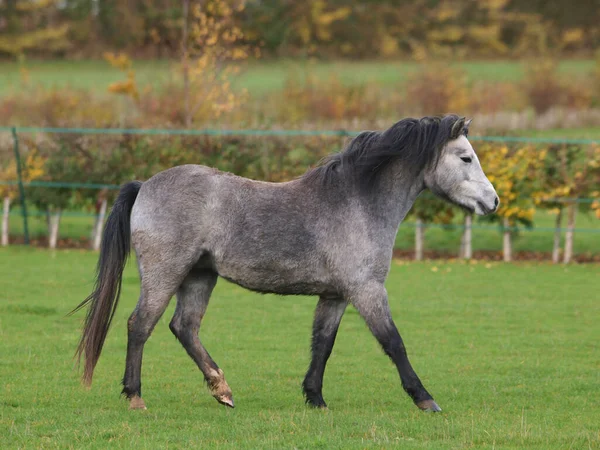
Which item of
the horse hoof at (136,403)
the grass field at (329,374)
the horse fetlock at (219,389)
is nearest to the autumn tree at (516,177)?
the grass field at (329,374)

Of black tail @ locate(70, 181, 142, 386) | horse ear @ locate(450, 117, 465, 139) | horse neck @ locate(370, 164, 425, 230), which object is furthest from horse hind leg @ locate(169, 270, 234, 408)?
horse ear @ locate(450, 117, 465, 139)

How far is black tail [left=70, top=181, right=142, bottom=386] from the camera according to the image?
6895mm

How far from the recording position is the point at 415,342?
31.7 feet

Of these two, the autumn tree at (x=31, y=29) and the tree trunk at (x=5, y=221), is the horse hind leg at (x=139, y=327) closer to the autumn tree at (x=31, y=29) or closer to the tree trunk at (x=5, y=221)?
the tree trunk at (x=5, y=221)

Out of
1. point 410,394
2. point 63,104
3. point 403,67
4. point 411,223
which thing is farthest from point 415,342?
point 403,67

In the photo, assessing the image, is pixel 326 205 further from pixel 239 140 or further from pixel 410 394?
pixel 239 140

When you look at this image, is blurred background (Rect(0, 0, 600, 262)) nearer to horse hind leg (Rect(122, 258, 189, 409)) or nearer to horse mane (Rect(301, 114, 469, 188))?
horse mane (Rect(301, 114, 469, 188))

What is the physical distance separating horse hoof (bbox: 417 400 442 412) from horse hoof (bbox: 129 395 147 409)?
187cm

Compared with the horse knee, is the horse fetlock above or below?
below

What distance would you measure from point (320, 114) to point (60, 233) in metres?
11.7

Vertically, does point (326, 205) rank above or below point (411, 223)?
above

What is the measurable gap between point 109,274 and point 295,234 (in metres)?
1.36

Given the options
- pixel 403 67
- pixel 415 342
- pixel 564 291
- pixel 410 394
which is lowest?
pixel 403 67

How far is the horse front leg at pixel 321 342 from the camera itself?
703cm
